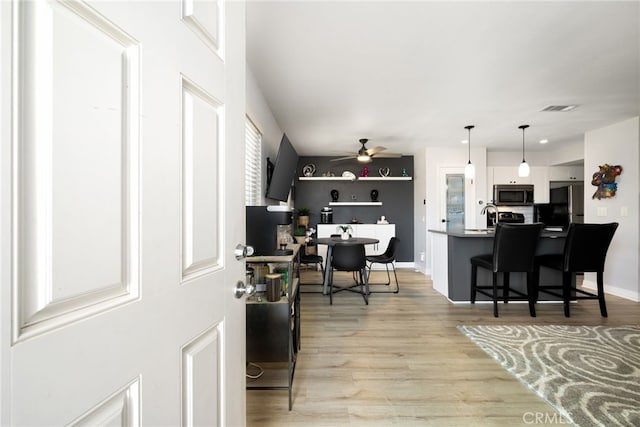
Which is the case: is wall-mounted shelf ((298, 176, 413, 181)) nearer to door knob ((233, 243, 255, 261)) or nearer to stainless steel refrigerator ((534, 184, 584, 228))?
stainless steel refrigerator ((534, 184, 584, 228))

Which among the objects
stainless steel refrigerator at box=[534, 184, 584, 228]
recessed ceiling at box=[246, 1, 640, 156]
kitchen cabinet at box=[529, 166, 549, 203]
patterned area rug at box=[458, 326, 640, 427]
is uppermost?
recessed ceiling at box=[246, 1, 640, 156]

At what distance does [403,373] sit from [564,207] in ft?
18.4

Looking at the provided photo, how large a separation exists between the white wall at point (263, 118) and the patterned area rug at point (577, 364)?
2710 millimetres

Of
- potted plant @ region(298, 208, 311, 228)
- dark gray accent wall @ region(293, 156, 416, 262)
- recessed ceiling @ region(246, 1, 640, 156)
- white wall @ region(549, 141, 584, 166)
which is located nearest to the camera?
recessed ceiling @ region(246, 1, 640, 156)

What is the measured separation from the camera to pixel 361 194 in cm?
646

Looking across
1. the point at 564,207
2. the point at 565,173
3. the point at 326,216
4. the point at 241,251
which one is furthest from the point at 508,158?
the point at 241,251

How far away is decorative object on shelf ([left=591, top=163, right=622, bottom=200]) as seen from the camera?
13.4 ft

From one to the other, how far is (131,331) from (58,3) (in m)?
0.50

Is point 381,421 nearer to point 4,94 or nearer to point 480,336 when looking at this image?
point 480,336

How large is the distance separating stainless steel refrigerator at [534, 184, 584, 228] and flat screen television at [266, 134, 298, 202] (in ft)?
18.1

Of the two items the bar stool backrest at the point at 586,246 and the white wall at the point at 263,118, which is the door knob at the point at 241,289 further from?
the bar stool backrest at the point at 586,246

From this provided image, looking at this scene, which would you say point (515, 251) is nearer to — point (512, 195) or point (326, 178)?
point (512, 195)
